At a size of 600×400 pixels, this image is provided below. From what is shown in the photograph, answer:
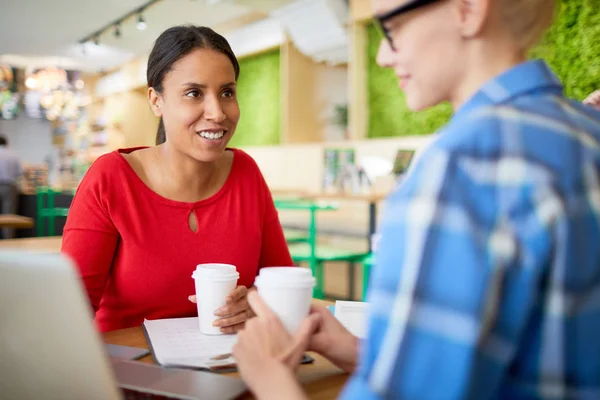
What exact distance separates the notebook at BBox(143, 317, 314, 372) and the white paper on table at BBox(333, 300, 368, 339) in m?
0.19

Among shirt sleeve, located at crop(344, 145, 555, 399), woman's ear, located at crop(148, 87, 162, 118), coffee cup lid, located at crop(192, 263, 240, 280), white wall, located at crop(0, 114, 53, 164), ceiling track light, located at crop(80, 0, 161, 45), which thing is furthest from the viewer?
white wall, located at crop(0, 114, 53, 164)

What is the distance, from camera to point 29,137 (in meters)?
16.7

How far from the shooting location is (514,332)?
1.61ft

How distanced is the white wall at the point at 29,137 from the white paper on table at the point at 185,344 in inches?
676

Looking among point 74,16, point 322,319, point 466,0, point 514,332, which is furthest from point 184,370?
point 74,16

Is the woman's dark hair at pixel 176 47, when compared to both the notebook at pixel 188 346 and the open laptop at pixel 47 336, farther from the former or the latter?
the open laptop at pixel 47 336

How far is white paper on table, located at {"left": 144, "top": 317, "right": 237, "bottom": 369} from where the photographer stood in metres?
0.92

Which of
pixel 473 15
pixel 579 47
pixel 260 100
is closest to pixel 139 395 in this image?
pixel 473 15

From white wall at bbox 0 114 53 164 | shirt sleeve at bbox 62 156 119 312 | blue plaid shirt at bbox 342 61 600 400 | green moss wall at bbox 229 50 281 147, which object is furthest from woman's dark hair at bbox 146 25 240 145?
white wall at bbox 0 114 53 164

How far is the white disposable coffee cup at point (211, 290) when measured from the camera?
3.54 feet

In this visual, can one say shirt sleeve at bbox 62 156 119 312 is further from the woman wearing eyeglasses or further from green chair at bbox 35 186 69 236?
green chair at bbox 35 186 69 236

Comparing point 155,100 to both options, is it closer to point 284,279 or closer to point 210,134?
point 210,134

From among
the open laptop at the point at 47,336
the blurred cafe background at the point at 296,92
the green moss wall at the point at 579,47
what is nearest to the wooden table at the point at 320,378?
the open laptop at the point at 47,336

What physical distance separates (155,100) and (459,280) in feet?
4.58
